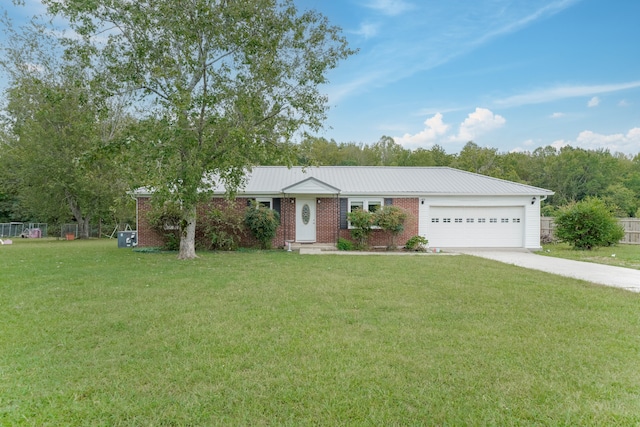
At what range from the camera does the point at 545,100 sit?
1794 centimetres

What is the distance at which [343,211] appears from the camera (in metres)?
16.0

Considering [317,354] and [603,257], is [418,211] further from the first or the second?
[317,354]

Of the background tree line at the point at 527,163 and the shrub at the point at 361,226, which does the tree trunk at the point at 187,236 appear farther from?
the background tree line at the point at 527,163

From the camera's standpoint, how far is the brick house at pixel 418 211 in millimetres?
15828

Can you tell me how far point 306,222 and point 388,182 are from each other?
437 cm

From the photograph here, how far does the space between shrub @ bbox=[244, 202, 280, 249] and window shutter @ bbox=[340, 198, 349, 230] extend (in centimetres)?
277

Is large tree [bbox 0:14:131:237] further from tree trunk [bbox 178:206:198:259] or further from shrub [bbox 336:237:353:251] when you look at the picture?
shrub [bbox 336:237:353:251]

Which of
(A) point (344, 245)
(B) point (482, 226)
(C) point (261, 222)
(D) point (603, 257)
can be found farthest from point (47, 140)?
(D) point (603, 257)

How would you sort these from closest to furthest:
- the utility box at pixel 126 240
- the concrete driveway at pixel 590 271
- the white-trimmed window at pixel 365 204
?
the concrete driveway at pixel 590 271, the white-trimmed window at pixel 365 204, the utility box at pixel 126 240

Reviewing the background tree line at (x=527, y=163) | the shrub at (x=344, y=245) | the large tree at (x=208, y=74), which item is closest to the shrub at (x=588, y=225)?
the shrub at (x=344, y=245)

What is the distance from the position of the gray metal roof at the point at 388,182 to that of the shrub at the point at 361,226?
1.09 meters

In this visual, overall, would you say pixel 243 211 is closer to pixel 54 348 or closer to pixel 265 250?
pixel 265 250

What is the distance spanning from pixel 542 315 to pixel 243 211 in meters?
12.0

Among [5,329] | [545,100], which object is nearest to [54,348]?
[5,329]
